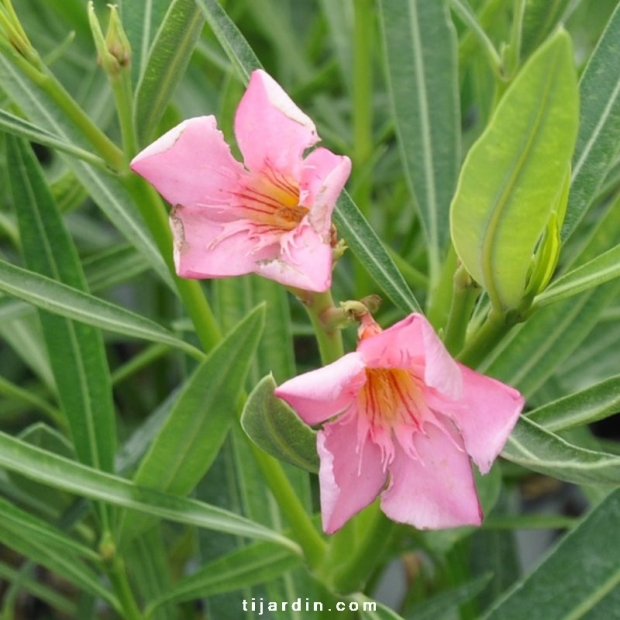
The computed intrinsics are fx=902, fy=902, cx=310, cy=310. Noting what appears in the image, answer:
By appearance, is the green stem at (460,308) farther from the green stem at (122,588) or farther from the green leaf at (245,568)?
the green stem at (122,588)

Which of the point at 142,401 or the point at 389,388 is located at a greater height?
the point at 389,388

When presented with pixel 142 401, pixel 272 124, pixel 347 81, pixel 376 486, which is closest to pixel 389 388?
pixel 376 486

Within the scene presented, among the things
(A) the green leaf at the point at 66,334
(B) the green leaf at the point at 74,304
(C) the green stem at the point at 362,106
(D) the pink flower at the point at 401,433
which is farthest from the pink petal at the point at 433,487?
(C) the green stem at the point at 362,106

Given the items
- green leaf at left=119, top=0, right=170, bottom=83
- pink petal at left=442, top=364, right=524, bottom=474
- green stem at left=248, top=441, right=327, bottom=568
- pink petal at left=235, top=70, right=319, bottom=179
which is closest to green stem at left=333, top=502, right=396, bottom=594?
green stem at left=248, top=441, right=327, bottom=568

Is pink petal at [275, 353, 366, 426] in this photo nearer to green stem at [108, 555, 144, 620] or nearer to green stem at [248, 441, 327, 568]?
green stem at [248, 441, 327, 568]

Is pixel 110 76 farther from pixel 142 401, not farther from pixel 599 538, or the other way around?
pixel 142 401

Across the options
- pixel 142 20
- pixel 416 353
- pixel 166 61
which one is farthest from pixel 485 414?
pixel 142 20
